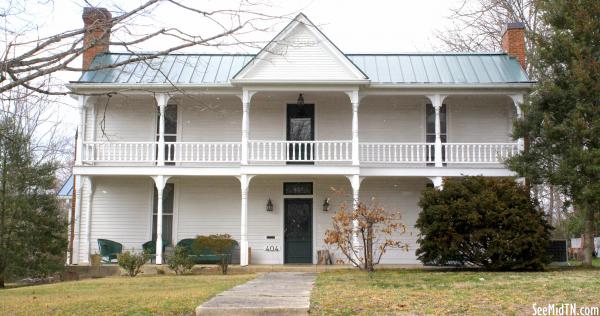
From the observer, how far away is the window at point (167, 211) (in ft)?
67.3

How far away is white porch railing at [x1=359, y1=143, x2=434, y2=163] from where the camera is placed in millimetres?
19047

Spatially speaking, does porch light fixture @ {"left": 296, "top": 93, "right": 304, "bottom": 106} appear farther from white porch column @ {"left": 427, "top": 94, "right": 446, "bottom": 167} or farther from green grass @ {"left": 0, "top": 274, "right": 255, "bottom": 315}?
green grass @ {"left": 0, "top": 274, "right": 255, "bottom": 315}

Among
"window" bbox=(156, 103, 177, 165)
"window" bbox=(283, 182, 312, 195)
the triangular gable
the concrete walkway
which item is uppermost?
the triangular gable

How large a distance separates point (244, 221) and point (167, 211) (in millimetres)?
3359

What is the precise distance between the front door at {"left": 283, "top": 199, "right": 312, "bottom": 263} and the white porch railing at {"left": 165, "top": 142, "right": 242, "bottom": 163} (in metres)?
2.38

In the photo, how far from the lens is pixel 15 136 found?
58.1 ft

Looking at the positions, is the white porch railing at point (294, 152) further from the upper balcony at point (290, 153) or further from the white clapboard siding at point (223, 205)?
the white clapboard siding at point (223, 205)

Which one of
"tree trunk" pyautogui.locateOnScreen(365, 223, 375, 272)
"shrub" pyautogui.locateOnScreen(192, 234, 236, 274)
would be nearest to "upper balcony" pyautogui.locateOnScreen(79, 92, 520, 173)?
"shrub" pyautogui.locateOnScreen(192, 234, 236, 274)

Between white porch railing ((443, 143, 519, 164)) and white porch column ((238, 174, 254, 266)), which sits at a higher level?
white porch railing ((443, 143, 519, 164))

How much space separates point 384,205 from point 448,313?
12902 mm

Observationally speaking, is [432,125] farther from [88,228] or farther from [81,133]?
[88,228]

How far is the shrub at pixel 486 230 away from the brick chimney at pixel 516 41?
282 inches

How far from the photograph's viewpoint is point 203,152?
19.0 meters

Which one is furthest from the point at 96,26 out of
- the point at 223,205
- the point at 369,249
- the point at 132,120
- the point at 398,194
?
the point at 398,194
